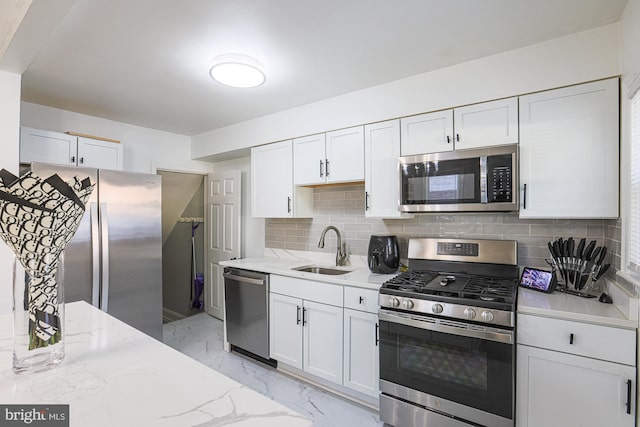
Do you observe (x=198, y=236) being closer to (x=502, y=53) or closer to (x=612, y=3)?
(x=502, y=53)

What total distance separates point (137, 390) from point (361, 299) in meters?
1.66

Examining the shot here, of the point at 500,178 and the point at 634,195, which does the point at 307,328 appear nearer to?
the point at 500,178

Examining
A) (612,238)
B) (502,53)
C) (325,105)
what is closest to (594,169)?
(612,238)

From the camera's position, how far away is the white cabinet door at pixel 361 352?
2201 millimetres

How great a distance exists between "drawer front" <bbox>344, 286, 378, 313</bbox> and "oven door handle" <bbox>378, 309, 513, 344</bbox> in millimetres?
159

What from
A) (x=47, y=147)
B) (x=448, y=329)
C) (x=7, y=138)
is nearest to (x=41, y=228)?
(x=7, y=138)

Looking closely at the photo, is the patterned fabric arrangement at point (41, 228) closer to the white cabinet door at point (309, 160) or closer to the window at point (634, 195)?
the white cabinet door at point (309, 160)

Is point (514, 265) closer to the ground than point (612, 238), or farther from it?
closer to the ground

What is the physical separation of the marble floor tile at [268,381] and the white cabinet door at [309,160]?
1.71 m

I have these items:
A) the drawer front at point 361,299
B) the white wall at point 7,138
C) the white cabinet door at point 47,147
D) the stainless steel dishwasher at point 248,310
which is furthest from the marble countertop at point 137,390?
the white cabinet door at point 47,147

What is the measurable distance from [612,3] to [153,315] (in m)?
3.79

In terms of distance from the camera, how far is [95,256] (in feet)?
8.53

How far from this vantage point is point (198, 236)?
4562mm

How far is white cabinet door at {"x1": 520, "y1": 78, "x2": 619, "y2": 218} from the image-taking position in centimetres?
177
